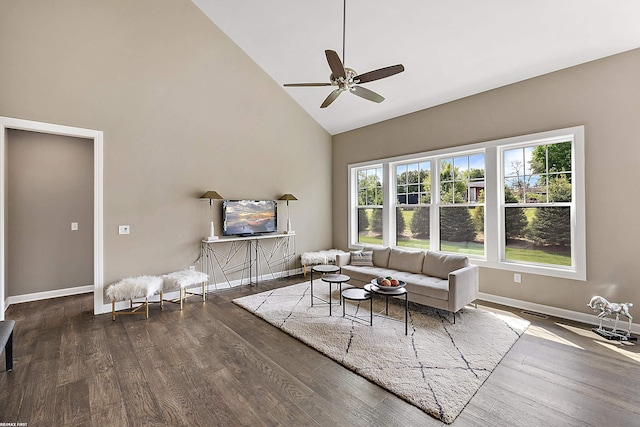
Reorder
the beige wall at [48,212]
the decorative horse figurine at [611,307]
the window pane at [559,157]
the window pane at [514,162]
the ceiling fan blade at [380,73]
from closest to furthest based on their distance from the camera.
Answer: the ceiling fan blade at [380,73] < the decorative horse figurine at [611,307] < the window pane at [559,157] < the window pane at [514,162] < the beige wall at [48,212]

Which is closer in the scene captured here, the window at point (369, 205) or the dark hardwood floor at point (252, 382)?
the dark hardwood floor at point (252, 382)

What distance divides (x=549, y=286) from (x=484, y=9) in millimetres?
3610

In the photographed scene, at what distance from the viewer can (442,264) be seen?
4.14 meters

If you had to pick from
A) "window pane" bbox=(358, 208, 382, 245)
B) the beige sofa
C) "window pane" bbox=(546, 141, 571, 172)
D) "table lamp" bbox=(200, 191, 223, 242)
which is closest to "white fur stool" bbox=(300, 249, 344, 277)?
"window pane" bbox=(358, 208, 382, 245)

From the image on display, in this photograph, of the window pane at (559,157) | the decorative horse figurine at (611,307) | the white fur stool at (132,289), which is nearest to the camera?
the decorative horse figurine at (611,307)

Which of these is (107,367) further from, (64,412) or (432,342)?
(432,342)

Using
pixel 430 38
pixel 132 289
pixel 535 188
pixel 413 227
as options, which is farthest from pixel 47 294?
pixel 535 188

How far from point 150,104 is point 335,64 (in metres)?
3.13

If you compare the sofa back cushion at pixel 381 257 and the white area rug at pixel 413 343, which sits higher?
the sofa back cushion at pixel 381 257

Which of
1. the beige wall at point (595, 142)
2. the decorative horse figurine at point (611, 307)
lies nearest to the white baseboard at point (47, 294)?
the beige wall at point (595, 142)

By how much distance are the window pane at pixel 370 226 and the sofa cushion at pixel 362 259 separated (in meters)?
1.23

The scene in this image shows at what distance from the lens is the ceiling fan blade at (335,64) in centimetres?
267

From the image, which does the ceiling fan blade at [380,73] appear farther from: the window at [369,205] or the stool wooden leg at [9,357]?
the stool wooden leg at [9,357]

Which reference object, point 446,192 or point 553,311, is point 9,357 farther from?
point 553,311
